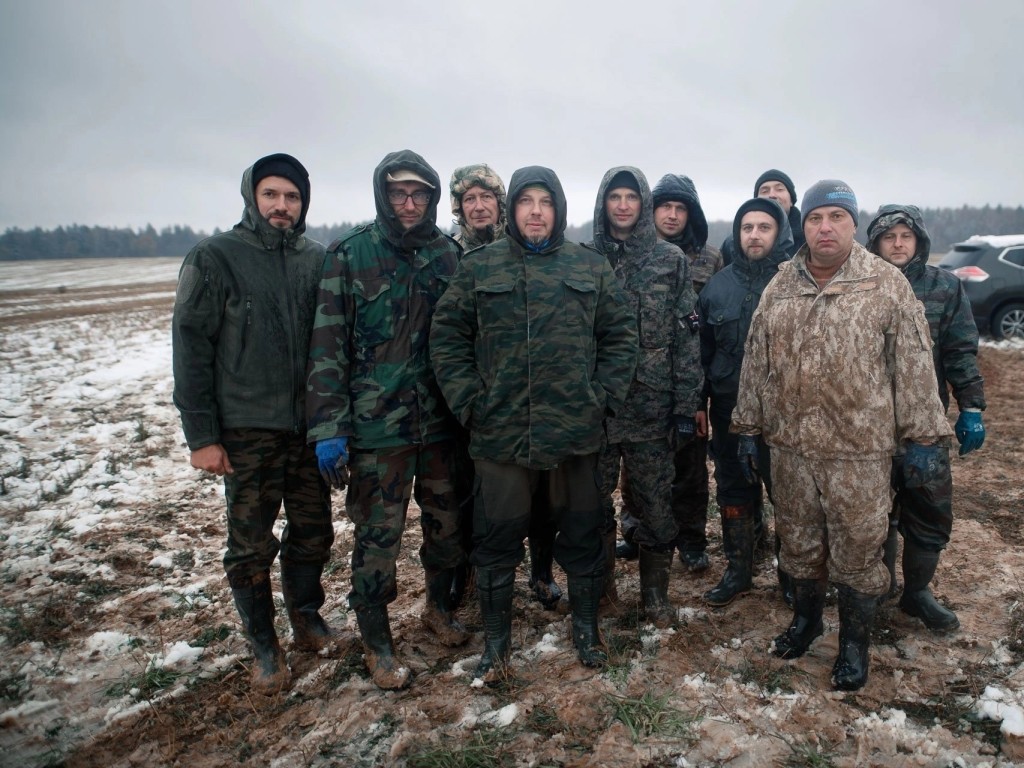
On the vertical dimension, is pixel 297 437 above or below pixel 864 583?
above

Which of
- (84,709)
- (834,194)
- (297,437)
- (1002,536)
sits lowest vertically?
(84,709)

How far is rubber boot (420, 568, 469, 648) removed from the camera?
3.54m

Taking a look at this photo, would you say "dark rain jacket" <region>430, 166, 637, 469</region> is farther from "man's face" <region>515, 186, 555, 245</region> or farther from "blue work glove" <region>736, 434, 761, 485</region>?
"blue work glove" <region>736, 434, 761, 485</region>

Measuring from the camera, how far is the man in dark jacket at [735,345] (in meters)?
3.78

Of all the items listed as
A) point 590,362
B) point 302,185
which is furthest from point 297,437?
point 590,362

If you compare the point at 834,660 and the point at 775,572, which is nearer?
the point at 834,660

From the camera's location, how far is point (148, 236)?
78.6m

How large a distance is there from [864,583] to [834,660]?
1.78 feet

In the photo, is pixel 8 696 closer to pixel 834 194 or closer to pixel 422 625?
pixel 422 625

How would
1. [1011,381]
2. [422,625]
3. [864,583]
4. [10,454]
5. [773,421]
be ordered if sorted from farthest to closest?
[1011,381]
[10,454]
[422,625]
[773,421]
[864,583]

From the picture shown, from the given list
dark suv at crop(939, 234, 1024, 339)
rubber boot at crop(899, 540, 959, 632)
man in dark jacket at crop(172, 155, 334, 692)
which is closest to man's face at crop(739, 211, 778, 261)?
rubber boot at crop(899, 540, 959, 632)

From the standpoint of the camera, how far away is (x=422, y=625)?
12.1 ft

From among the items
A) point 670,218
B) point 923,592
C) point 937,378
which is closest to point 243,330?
point 670,218

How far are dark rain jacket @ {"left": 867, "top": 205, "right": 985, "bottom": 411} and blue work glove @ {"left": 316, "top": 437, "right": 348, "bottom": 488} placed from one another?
3.20 meters
